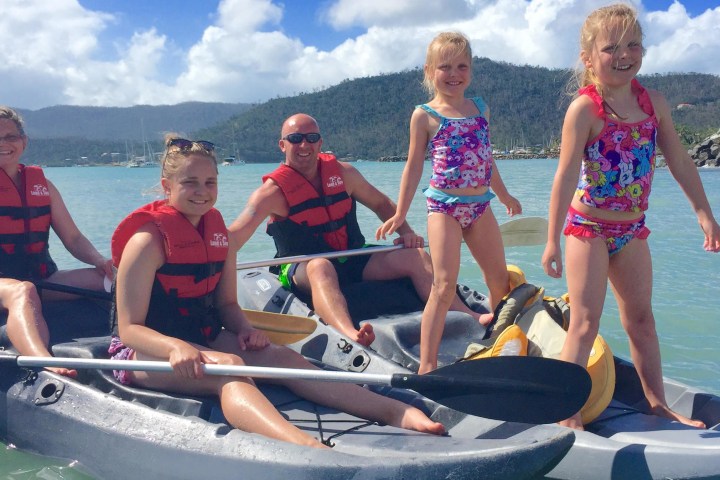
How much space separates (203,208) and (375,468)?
130cm

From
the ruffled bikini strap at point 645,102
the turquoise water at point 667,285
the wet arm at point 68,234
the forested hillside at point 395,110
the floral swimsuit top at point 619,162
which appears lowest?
the turquoise water at point 667,285

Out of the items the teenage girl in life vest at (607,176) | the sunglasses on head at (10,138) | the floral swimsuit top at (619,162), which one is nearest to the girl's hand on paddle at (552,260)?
the teenage girl in life vest at (607,176)

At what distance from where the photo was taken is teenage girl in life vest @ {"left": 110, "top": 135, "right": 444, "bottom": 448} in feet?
8.90

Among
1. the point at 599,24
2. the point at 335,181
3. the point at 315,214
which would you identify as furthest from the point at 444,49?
the point at 315,214

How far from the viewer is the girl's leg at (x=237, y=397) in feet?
8.34

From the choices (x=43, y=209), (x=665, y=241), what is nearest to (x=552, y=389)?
(x=43, y=209)

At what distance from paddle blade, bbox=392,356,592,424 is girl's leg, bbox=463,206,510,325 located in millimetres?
952

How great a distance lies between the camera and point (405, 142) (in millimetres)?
99938

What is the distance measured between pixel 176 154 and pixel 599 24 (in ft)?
5.54

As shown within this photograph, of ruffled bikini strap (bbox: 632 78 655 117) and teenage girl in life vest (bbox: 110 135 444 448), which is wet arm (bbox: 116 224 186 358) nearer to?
teenage girl in life vest (bbox: 110 135 444 448)

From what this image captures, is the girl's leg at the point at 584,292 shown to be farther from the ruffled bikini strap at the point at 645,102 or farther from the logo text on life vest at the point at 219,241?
the logo text on life vest at the point at 219,241

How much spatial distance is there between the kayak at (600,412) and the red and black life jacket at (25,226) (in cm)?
120

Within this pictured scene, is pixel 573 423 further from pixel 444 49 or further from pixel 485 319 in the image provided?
pixel 444 49

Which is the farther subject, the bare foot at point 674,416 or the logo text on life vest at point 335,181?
the logo text on life vest at point 335,181
